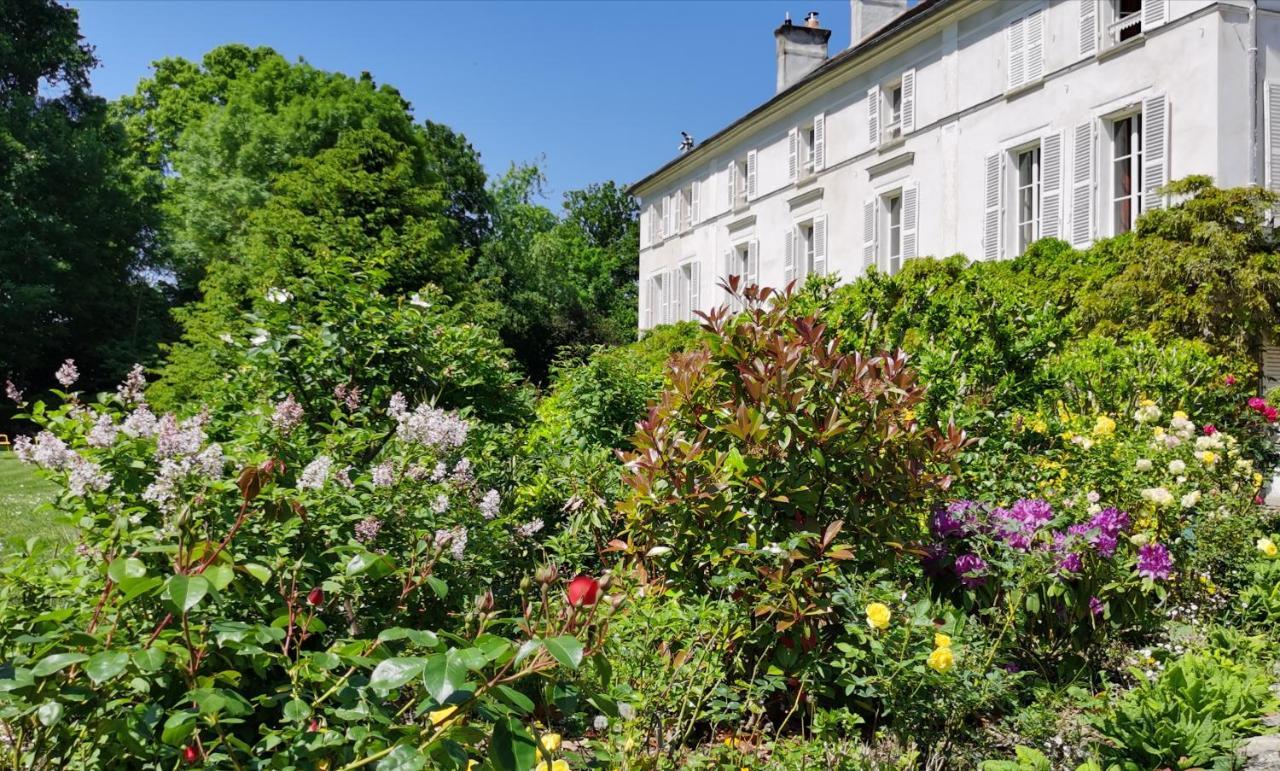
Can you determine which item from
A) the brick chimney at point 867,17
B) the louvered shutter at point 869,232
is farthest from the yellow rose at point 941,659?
the brick chimney at point 867,17

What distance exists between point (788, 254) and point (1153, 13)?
405 inches

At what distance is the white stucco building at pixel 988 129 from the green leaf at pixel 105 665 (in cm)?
1339

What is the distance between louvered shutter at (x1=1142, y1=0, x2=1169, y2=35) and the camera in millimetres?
12523

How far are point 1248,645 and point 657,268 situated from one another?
26.8 m

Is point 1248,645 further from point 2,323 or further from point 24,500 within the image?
point 2,323

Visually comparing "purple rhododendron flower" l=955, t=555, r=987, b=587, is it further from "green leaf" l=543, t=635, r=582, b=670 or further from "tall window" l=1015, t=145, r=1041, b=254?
"tall window" l=1015, t=145, r=1041, b=254

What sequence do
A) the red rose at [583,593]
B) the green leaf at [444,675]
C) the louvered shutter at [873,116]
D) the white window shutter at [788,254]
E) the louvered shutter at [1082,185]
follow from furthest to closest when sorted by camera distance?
1. the white window shutter at [788,254]
2. the louvered shutter at [873,116]
3. the louvered shutter at [1082,185]
4. the red rose at [583,593]
5. the green leaf at [444,675]

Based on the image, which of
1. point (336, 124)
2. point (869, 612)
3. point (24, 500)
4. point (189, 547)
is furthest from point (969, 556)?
point (336, 124)

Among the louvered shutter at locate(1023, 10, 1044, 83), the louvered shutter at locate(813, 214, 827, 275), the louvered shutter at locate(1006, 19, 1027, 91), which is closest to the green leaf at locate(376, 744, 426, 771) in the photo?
the louvered shutter at locate(1023, 10, 1044, 83)

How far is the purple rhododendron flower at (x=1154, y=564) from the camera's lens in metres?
3.22

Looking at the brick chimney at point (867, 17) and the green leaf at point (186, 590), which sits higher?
the brick chimney at point (867, 17)

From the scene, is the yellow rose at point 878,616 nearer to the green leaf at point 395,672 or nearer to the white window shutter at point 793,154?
the green leaf at point 395,672

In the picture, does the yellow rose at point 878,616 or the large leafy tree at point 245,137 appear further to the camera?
the large leafy tree at point 245,137

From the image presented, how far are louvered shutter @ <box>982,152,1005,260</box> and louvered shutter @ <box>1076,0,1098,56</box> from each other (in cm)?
210
